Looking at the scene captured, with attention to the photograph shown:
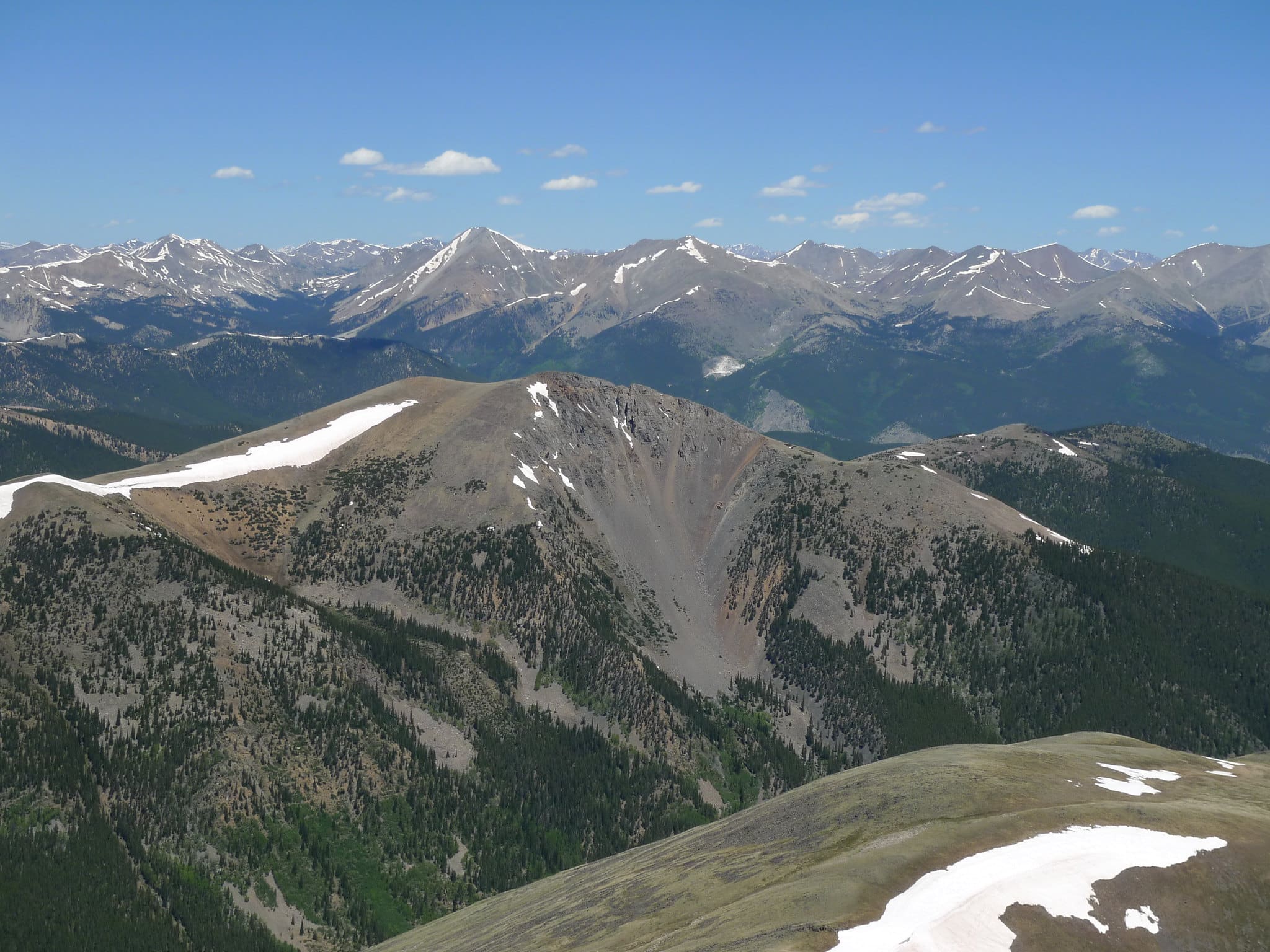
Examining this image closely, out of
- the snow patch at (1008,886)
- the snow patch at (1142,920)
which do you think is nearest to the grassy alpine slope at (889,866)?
the snow patch at (1142,920)

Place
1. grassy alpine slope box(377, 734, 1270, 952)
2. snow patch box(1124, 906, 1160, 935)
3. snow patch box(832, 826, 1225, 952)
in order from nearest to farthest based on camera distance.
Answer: snow patch box(832, 826, 1225, 952) → snow patch box(1124, 906, 1160, 935) → grassy alpine slope box(377, 734, 1270, 952)

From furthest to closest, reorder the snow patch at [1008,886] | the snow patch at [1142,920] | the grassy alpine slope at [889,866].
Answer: the grassy alpine slope at [889,866] < the snow patch at [1142,920] < the snow patch at [1008,886]

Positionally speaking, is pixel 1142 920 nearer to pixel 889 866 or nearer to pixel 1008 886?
pixel 1008 886

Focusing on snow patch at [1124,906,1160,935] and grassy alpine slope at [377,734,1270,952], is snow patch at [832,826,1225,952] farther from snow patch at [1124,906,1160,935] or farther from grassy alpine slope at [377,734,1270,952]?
snow patch at [1124,906,1160,935]

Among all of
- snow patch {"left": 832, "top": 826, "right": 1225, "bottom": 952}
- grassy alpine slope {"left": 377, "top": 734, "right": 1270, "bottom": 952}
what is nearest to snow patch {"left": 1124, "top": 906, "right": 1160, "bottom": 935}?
grassy alpine slope {"left": 377, "top": 734, "right": 1270, "bottom": 952}

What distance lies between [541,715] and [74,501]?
94759mm

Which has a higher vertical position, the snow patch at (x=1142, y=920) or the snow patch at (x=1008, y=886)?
the snow patch at (x=1008, y=886)

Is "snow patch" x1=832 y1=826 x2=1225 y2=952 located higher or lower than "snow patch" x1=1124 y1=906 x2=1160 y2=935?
higher

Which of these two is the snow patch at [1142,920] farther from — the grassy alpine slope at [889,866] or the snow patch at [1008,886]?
the snow patch at [1008,886]

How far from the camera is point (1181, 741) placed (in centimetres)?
19662

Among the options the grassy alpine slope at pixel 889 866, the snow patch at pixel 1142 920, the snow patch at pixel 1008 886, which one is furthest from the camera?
the grassy alpine slope at pixel 889 866

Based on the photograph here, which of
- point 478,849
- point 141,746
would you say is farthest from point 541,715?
point 141,746

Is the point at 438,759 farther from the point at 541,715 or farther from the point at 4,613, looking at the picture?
the point at 4,613

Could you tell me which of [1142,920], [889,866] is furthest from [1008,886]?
[1142,920]
